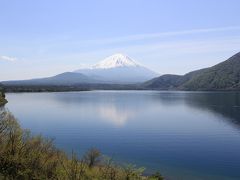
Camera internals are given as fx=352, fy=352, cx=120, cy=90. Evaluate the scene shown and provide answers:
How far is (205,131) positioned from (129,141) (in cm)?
2597

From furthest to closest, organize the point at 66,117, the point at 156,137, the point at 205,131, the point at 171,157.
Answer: the point at 66,117, the point at 205,131, the point at 156,137, the point at 171,157

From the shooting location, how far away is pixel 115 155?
65.2 m

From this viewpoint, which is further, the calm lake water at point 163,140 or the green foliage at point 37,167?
the calm lake water at point 163,140

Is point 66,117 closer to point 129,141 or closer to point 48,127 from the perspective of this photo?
point 48,127

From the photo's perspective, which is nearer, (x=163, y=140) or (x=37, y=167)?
(x=37, y=167)

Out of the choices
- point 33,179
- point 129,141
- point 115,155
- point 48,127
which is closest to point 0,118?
point 33,179

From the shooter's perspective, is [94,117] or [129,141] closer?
[129,141]

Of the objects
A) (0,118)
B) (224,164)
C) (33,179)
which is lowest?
(224,164)

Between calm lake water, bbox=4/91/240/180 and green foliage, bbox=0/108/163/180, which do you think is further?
calm lake water, bbox=4/91/240/180

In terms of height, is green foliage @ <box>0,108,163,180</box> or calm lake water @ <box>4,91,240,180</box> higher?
green foliage @ <box>0,108,163,180</box>

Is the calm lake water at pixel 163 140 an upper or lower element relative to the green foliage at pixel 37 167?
lower

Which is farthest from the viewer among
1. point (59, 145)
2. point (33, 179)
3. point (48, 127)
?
point (48, 127)

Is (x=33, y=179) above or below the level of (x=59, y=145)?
above

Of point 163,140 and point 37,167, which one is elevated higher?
point 37,167
